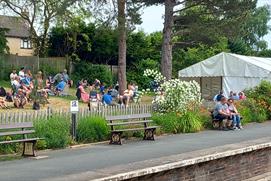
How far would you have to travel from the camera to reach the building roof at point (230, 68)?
3378 cm

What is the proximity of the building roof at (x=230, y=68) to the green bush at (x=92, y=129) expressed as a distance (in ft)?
60.4

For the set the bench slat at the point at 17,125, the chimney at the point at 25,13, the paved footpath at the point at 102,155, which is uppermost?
the chimney at the point at 25,13

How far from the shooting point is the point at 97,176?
8016mm

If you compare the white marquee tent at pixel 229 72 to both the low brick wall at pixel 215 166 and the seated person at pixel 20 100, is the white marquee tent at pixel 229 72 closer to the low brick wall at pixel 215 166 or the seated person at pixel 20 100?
the seated person at pixel 20 100

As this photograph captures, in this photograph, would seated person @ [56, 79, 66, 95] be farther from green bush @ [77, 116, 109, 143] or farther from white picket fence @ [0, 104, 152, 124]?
green bush @ [77, 116, 109, 143]

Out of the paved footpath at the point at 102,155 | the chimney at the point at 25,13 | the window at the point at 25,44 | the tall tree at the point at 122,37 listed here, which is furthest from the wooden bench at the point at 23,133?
the window at the point at 25,44

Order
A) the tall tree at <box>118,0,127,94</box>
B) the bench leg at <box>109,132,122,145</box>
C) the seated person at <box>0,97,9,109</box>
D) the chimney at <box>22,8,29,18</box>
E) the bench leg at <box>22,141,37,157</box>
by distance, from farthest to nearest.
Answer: the chimney at <box>22,8,29,18</box>
the tall tree at <box>118,0,127,94</box>
the seated person at <box>0,97,9,109</box>
the bench leg at <box>109,132,122,145</box>
the bench leg at <box>22,141,37,157</box>

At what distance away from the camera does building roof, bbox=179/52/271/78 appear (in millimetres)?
33781

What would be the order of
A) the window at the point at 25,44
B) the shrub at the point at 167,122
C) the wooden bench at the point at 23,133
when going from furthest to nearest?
1. the window at the point at 25,44
2. the shrub at the point at 167,122
3. the wooden bench at the point at 23,133

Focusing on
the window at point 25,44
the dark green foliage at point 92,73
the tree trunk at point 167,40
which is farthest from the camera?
the window at point 25,44

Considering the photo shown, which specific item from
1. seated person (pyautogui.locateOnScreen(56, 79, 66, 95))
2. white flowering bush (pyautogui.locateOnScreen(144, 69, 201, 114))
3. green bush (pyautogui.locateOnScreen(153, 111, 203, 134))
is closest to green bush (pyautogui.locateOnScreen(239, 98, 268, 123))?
white flowering bush (pyautogui.locateOnScreen(144, 69, 201, 114))

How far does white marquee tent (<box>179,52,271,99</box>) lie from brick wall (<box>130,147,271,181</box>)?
2144 centimetres

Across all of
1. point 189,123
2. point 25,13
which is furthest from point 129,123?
point 25,13

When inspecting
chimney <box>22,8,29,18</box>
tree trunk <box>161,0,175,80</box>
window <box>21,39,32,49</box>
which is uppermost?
chimney <box>22,8,29,18</box>
